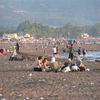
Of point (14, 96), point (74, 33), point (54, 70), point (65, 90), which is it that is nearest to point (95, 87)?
point (65, 90)

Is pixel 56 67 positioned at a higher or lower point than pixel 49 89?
higher

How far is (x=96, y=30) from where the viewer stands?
547 ft

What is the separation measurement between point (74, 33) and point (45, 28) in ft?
42.6

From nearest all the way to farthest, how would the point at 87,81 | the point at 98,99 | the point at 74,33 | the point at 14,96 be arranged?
the point at 98,99
the point at 14,96
the point at 87,81
the point at 74,33

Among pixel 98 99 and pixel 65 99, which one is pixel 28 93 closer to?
pixel 65 99

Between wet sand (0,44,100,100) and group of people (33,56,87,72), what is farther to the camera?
group of people (33,56,87,72)

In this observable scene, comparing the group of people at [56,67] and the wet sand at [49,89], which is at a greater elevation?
the group of people at [56,67]

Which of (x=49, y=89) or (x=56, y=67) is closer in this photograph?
(x=49, y=89)

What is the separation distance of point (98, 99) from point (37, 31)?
118 metres

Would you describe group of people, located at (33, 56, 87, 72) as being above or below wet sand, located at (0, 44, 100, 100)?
above

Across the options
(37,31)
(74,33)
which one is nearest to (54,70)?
(37,31)

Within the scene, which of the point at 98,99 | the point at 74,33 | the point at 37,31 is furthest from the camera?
the point at 74,33

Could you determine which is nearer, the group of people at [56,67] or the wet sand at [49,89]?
the wet sand at [49,89]

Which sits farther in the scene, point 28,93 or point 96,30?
point 96,30
